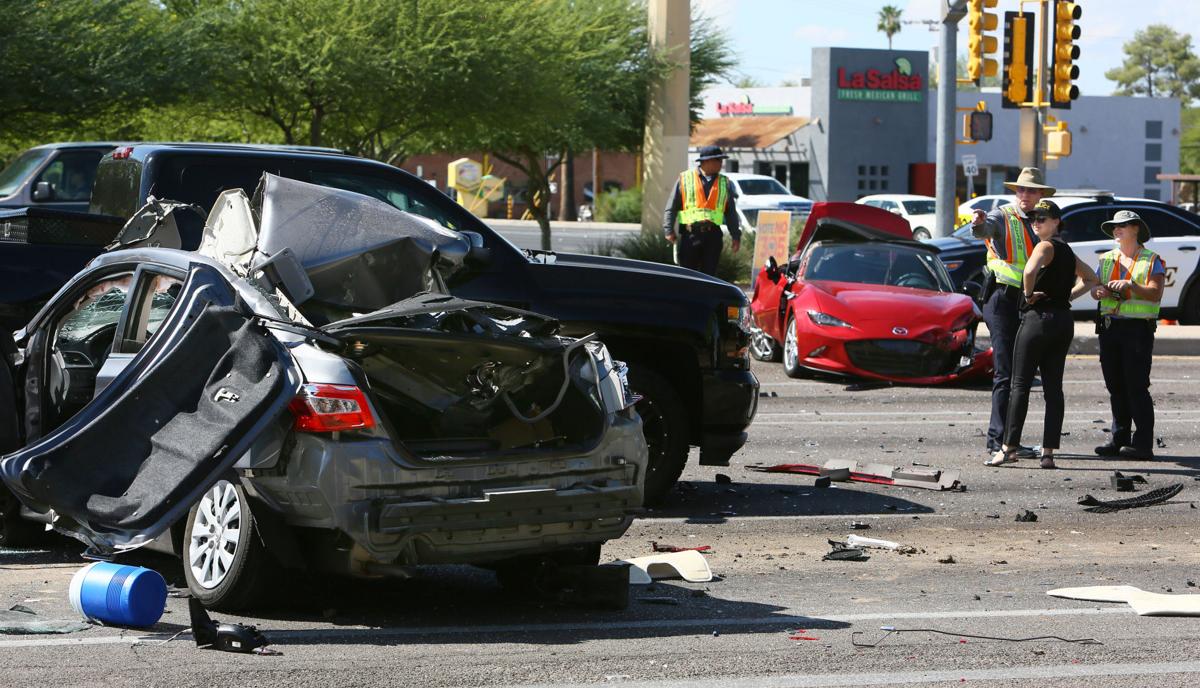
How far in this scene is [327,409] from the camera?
6.24m

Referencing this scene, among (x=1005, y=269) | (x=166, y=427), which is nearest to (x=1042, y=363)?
(x=1005, y=269)

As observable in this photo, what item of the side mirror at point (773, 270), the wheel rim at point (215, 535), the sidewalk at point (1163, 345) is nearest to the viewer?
the wheel rim at point (215, 535)

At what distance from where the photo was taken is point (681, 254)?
18047 mm

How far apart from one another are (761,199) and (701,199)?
25.0 m

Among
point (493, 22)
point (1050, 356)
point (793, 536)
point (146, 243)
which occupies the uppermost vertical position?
point (493, 22)

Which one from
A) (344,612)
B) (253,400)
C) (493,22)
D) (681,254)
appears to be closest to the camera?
(253,400)

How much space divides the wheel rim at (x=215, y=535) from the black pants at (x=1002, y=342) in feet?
21.8

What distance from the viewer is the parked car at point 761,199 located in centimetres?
4047

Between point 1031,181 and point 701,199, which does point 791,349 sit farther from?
point 1031,181

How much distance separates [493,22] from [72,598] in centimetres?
2177

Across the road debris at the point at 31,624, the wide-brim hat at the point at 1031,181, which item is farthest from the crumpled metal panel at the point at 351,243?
the wide-brim hat at the point at 1031,181

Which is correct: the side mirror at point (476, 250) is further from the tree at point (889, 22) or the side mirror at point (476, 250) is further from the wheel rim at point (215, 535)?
the tree at point (889, 22)

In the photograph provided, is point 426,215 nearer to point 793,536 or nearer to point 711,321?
point 711,321

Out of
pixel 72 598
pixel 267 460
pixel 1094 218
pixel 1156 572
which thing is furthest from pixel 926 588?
pixel 1094 218
